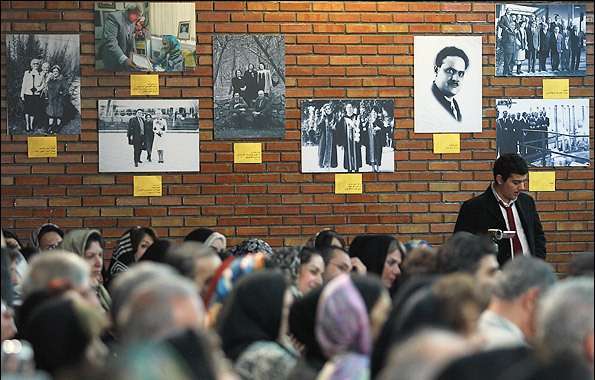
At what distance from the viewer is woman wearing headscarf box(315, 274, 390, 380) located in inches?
204

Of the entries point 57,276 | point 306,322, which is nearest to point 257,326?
point 306,322

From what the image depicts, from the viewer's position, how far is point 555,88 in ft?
38.2

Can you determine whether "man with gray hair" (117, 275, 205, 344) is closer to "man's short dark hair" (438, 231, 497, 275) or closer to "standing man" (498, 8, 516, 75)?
"man's short dark hair" (438, 231, 497, 275)

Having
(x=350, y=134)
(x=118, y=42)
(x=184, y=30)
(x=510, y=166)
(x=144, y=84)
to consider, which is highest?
(x=184, y=30)

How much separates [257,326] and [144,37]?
5950 mm

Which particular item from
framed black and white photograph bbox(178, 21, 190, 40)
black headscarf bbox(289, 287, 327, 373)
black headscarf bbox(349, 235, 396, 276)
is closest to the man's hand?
black headscarf bbox(349, 235, 396, 276)

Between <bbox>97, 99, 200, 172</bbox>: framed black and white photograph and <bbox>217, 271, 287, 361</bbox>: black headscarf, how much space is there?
551 centimetres

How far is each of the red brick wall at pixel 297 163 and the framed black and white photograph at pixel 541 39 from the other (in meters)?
0.11

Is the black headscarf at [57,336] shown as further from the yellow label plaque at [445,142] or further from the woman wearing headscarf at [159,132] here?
the yellow label plaque at [445,142]

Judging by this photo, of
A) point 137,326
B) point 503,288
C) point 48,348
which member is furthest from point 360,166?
point 137,326

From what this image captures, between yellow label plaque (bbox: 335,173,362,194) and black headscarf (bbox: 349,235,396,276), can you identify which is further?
yellow label plaque (bbox: 335,173,362,194)

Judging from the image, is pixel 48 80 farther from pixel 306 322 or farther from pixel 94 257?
pixel 306 322

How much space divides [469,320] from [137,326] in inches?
50.5

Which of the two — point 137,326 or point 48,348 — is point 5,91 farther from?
point 137,326
